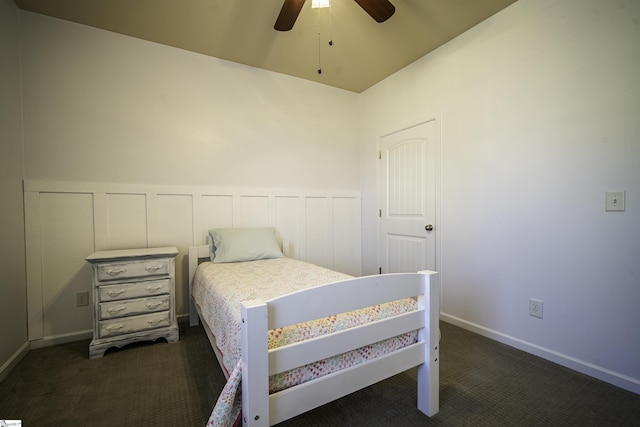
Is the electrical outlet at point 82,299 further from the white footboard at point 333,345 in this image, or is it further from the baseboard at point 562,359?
the baseboard at point 562,359

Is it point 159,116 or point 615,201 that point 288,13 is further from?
point 615,201

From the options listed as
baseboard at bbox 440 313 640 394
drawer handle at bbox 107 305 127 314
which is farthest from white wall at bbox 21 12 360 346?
baseboard at bbox 440 313 640 394

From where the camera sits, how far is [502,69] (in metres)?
2.11

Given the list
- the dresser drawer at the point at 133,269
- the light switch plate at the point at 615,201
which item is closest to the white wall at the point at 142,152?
the dresser drawer at the point at 133,269

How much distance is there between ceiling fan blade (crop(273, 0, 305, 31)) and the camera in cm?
164

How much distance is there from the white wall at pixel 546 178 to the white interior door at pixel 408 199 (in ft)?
0.50

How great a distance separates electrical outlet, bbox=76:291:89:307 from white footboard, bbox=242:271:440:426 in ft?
6.83

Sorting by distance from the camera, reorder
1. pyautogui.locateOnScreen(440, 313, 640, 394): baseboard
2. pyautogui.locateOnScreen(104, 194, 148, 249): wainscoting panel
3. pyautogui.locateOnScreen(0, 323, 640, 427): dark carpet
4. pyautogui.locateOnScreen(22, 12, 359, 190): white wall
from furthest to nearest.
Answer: pyautogui.locateOnScreen(104, 194, 148, 249): wainscoting panel
pyautogui.locateOnScreen(22, 12, 359, 190): white wall
pyautogui.locateOnScreen(440, 313, 640, 394): baseboard
pyautogui.locateOnScreen(0, 323, 640, 427): dark carpet

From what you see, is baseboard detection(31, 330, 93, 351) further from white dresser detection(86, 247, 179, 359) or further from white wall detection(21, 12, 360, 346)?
white dresser detection(86, 247, 179, 359)

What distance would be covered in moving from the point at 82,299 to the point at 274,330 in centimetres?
212

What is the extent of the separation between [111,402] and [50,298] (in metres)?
1.23

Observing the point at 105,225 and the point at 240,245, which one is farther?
the point at 240,245

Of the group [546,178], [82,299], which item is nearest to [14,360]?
[82,299]

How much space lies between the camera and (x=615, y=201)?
160 cm
